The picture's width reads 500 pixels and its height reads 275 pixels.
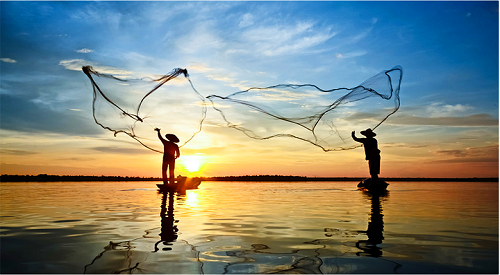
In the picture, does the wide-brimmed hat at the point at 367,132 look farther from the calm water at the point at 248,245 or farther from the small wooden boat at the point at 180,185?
the small wooden boat at the point at 180,185

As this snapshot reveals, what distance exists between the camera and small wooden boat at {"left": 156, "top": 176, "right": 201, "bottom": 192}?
2689 cm

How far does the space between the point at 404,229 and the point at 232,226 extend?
486 centimetres

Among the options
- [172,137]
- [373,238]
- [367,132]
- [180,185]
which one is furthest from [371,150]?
[373,238]

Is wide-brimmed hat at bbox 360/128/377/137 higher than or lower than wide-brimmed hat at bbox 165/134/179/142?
higher

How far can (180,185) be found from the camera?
2870 cm

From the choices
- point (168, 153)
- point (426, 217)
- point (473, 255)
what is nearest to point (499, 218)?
point (426, 217)

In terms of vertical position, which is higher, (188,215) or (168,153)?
(168,153)

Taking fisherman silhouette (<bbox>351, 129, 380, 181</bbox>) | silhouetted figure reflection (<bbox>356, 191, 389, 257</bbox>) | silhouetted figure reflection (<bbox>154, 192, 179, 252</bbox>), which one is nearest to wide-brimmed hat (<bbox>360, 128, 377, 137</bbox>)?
fisherman silhouette (<bbox>351, 129, 380, 181</bbox>)

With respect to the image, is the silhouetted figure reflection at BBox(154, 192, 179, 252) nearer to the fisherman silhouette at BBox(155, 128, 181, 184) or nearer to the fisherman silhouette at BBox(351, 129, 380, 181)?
the fisherman silhouette at BBox(155, 128, 181, 184)

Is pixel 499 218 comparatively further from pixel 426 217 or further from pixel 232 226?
pixel 232 226

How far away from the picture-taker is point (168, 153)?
25.4 m

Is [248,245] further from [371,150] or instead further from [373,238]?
[371,150]

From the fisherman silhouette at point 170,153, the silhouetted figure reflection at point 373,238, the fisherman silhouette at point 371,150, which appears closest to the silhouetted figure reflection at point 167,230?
the silhouetted figure reflection at point 373,238

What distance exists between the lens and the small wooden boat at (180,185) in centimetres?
2689
